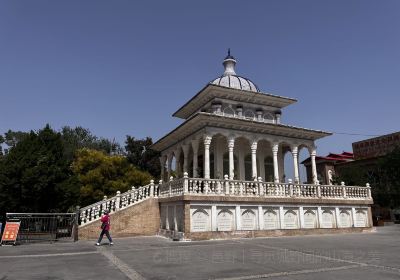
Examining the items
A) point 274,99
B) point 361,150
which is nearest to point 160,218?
point 274,99

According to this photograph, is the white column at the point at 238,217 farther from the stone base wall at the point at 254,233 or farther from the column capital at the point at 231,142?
the column capital at the point at 231,142

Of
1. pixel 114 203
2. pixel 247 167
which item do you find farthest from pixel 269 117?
pixel 114 203

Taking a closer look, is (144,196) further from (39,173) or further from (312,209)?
(312,209)

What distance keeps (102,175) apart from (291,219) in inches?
864

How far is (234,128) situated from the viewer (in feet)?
70.0

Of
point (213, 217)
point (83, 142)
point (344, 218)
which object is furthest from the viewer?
point (83, 142)

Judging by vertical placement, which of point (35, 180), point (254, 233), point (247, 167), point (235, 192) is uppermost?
point (247, 167)

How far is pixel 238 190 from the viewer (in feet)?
61.5

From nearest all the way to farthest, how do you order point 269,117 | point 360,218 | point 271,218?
point 271,218, point 360,218, point 269,117

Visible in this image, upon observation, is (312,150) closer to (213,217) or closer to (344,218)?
(344,218)

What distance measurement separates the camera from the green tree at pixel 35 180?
2055 cm

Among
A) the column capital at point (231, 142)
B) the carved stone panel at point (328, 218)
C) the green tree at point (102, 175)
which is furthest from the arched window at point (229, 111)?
the green tree at point (102, 175)

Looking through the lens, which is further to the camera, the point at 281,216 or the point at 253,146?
the point at 253,146

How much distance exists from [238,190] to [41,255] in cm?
1049
